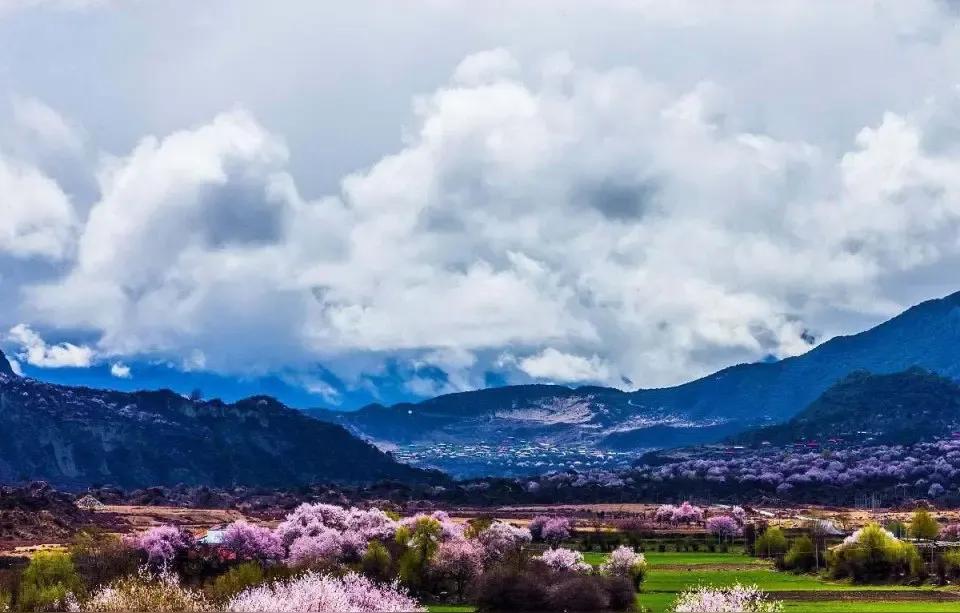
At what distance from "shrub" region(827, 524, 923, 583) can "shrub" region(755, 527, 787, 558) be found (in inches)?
924

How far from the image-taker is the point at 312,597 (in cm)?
5322

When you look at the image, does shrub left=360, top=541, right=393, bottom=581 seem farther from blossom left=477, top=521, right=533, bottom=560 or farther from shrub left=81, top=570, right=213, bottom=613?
shrub left=81, top=570, right=213, bottom=613

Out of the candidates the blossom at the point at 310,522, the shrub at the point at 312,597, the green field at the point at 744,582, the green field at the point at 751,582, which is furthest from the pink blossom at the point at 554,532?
the shrub at the point at 312,597

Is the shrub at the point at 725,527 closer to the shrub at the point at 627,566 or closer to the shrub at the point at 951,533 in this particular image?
the shrub at the point at 951,533

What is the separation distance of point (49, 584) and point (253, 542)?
32.1 m

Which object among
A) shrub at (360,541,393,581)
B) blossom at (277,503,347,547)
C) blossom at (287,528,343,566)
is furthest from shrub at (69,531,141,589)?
blossom at (277,503,347,547)

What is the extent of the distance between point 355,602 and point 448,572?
23.9 metres

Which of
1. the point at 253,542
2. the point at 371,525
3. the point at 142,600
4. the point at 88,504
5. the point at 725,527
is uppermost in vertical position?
the point at 88,504

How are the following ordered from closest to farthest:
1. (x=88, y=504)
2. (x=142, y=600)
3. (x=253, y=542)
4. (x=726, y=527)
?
1. (x=142, y=600)
2. (x=253, y=542)
3. (x=726, y=527)
4. (x=88, y=504)

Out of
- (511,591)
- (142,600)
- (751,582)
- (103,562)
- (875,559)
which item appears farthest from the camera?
(875,559)

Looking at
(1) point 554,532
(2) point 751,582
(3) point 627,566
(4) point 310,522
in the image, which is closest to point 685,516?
(1) point 554,532

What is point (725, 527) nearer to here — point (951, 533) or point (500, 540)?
point (951, 533)

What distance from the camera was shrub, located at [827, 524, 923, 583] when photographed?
97000 mm

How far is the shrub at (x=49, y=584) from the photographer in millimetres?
58906
